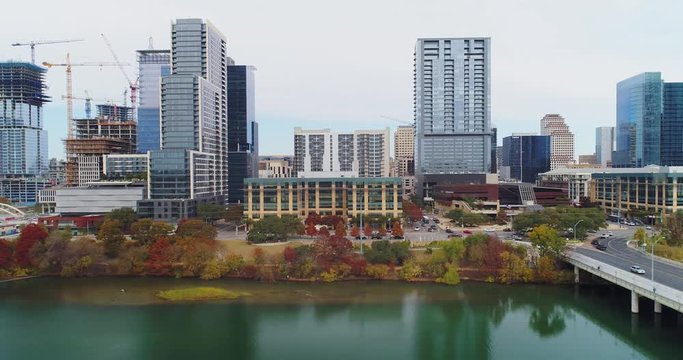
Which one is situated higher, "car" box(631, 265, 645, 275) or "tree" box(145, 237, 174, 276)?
"car" box(631, 265, 645, 275)

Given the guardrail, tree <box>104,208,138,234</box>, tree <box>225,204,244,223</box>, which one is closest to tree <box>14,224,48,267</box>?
tree <box>104,208,138,234</box>

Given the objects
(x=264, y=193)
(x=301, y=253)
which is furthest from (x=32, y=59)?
(x=301, y=253)

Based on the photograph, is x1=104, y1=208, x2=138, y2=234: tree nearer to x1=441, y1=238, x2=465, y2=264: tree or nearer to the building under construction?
the building under construction

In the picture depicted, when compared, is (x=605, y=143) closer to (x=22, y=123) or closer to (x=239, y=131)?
(x=239, y=131)

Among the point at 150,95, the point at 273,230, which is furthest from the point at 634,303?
the point at 150,95

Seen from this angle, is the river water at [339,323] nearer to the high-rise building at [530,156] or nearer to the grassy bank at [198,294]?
the grassy bank at [198,294]
